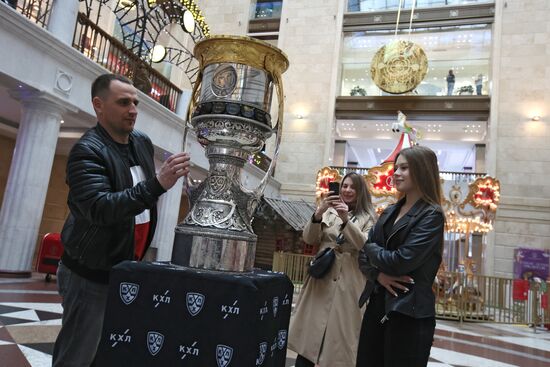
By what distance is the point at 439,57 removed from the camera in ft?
62.8

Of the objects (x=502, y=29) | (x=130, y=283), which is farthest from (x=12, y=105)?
(x=502, y=29)

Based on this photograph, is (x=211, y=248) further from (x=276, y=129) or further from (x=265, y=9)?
(x=265, y=9)

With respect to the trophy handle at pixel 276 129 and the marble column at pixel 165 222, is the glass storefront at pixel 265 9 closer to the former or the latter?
the marble column at pixel 165 222

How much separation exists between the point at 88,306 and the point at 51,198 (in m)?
13.0

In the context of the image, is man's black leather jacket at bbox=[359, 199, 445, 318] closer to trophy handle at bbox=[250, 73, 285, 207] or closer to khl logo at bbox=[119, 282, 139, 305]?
trophy handle at bbox=[250, 73, 285, 207]

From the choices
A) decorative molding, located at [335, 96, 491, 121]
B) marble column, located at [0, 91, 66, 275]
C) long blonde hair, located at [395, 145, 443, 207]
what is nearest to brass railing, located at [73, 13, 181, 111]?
marble column, located at [0, 91, 66, 275]

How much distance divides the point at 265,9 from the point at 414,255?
2179 cm

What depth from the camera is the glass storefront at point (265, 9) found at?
21172mm

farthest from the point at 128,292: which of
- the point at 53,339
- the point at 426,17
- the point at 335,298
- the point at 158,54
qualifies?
the point at 426,17

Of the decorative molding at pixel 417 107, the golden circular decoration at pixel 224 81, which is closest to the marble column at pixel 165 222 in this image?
the golden circular decoration at pixel 224 81

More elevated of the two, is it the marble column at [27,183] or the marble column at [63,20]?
the marble column at [63,20]

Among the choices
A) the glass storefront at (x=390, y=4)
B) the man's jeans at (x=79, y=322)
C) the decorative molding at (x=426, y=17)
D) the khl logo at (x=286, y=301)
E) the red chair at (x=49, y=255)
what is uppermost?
the glass storefront at (x=390, y=4)

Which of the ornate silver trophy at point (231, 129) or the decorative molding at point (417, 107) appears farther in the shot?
the decorative molding at point (417, 107)

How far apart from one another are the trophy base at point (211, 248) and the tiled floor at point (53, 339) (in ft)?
6.12
